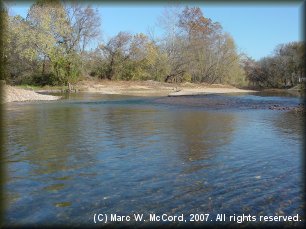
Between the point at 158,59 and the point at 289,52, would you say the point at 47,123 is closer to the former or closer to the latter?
the point at 158,59

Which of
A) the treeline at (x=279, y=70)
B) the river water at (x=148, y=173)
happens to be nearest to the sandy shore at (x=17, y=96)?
the river water at (x=148, y=173)

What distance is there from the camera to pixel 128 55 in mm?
67438

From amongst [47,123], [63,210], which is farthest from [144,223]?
[47,123]

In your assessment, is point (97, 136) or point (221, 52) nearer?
point (97, 136)

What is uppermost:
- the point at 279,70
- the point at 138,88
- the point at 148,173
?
the point at 279,70

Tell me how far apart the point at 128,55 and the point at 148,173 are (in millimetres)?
60835

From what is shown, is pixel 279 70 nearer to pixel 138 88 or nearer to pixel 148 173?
pixel 138 88

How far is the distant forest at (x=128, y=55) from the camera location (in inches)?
1922

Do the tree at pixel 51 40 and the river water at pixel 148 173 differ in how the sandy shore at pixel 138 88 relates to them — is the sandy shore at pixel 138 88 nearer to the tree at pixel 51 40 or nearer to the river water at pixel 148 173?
the tree at pixel 51 40

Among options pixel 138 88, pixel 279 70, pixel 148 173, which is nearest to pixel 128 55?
pixel 138 88

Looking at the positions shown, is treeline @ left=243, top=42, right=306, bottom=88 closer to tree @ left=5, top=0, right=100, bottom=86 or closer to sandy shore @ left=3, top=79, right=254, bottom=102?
sandy shore @ left=3, top=79, right=254, bottom=102

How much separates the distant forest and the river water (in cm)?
3160

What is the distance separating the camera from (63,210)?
579 cm

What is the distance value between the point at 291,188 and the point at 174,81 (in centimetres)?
6400
